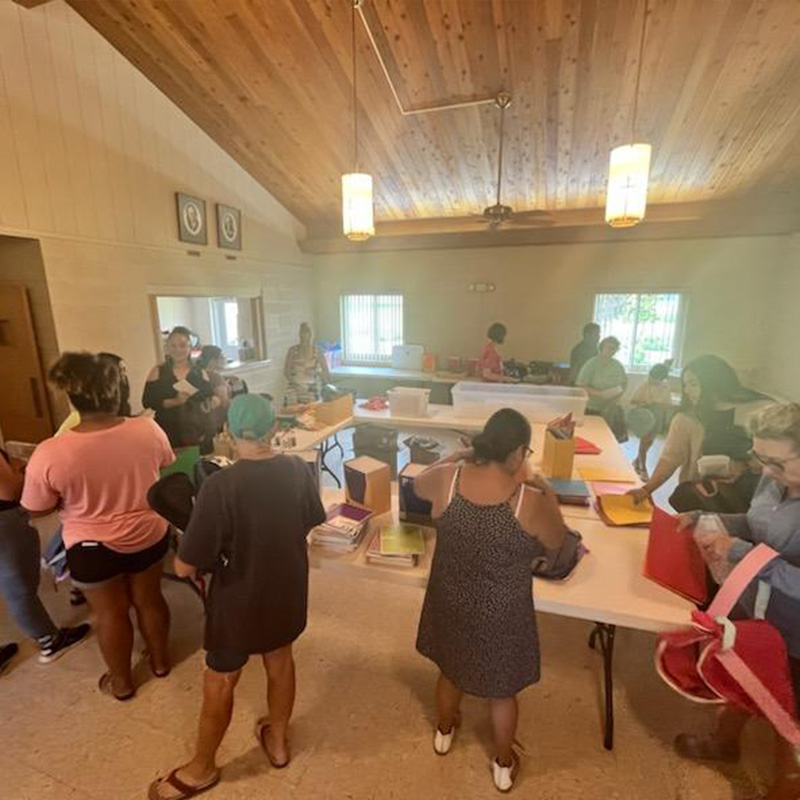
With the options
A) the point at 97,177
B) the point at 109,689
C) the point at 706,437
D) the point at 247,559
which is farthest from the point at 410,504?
the point at 97,177

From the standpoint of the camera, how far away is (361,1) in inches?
115

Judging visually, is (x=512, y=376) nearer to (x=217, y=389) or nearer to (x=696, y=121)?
(x=696, y=121)

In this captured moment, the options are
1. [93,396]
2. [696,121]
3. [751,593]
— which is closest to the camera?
[751,593]

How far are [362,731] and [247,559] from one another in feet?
3.34

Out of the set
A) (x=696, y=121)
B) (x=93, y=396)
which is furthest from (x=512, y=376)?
(x=93, y=396)

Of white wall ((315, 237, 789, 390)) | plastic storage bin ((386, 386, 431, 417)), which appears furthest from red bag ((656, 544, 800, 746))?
white wall ((315, 237, 789, 390))

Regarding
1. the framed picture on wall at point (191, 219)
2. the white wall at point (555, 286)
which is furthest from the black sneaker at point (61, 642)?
the white wall at point (555, 286)

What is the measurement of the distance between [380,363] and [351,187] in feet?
15.2

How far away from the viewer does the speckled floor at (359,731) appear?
5.09 feet

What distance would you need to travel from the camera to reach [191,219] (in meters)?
4.41

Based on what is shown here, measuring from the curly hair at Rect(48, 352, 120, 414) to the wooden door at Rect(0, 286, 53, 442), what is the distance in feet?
7.79

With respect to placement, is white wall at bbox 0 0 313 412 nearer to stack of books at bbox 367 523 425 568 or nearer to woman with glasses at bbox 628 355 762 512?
stack of books at bbox 367 523 425 568

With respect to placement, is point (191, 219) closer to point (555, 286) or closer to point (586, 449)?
point (586, 449)

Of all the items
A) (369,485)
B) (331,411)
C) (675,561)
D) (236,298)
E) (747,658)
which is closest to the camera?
(747,658)
